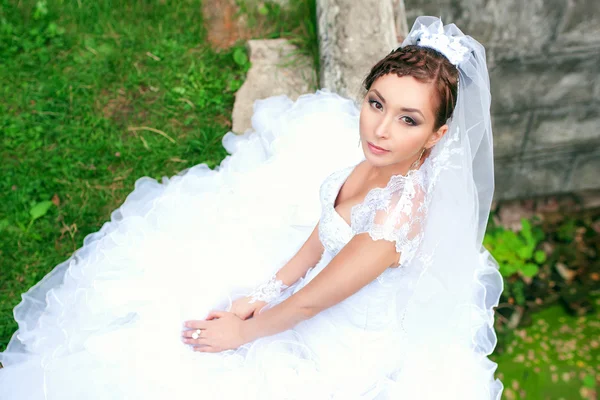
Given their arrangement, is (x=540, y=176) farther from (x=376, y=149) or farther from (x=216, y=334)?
(x=216, y=334)

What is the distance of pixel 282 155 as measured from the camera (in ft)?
9.20

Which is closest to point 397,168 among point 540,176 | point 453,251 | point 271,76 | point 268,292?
point 453,251

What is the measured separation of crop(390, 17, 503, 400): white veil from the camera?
175 cm

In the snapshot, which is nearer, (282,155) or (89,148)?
(282,155)

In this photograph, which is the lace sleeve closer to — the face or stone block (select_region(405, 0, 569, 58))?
the face

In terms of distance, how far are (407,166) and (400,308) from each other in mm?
504

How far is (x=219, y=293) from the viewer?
230cm

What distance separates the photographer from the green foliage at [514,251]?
3982 mm

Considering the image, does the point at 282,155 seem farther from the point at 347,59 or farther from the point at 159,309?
the point at 159,309

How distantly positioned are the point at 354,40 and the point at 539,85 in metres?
1.44

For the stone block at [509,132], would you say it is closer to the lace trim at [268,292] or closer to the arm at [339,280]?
the lace trim at [268,292]

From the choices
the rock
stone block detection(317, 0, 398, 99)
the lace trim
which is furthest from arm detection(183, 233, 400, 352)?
the rock

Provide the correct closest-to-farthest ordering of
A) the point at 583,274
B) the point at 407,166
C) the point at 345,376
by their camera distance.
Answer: the point at 407,166, the point at 345,376, the point at 583,274

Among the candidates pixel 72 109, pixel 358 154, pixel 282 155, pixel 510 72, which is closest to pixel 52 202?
pixel 72 109
